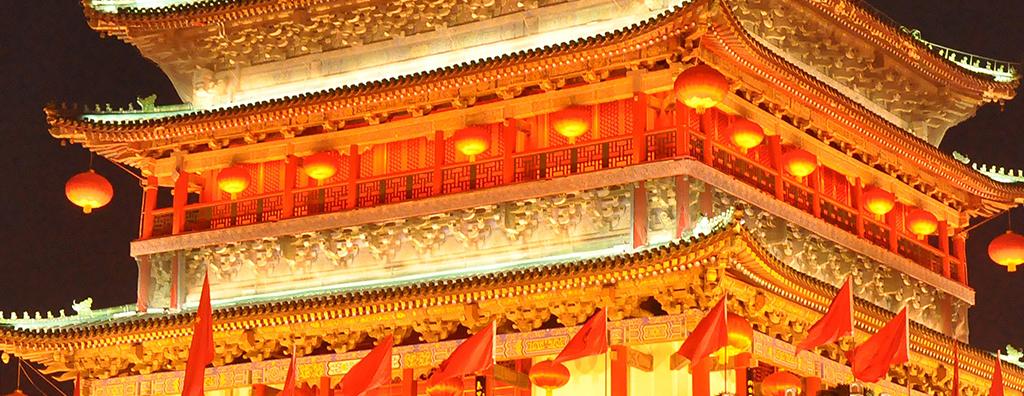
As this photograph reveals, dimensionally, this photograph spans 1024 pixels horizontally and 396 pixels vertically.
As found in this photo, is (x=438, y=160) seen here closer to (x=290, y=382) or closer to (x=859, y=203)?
(x=290, y=382)

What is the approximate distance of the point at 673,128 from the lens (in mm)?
23516

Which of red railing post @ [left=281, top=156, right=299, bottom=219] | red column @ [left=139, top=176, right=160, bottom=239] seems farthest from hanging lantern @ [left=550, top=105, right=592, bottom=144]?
red column @ [left=139, top=176, right=160, bottom=239]

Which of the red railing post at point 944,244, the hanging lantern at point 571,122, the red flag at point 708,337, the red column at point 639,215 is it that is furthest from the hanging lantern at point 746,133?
the red railing post at point 944,244

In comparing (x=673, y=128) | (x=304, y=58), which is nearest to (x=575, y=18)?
(x=673, y=128)

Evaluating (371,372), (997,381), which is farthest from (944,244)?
(371,372)

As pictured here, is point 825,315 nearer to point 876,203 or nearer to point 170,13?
point 876,203

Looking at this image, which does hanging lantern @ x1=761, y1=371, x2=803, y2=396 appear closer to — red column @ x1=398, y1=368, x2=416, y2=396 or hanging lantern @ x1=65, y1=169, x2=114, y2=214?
red column @ x1=398, y1=368, x2=416, y2=396

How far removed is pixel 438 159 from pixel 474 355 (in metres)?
3.76

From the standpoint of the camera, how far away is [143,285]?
2702 cm

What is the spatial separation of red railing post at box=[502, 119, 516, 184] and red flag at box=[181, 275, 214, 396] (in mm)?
4281

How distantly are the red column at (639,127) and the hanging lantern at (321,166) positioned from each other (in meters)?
4.65

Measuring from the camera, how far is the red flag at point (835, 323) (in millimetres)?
22016

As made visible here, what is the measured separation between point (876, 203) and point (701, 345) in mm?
6393

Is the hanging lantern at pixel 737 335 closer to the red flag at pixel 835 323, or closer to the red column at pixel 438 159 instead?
the red flag at pixel 835 323
